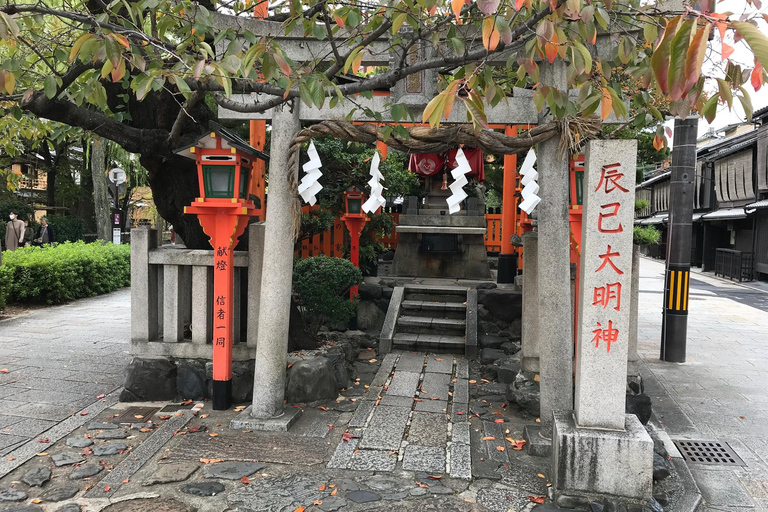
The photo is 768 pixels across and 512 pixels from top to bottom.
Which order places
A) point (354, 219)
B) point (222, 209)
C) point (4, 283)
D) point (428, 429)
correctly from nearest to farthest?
point (428, 429), point (222, 209), point (354, 219), point (4, 283)

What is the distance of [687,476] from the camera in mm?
4777

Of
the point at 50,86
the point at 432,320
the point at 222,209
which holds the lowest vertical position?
the point at 432,320

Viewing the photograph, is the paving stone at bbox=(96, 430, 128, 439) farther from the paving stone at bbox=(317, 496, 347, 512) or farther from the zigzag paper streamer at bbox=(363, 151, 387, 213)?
the zigzag paper streamer at bbox=(363, 151, 387, 213)

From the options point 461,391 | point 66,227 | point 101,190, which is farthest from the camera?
point 66,227

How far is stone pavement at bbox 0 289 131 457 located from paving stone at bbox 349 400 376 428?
302 cm

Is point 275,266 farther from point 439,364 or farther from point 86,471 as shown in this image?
point 439,364

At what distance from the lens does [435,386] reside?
23.4ft

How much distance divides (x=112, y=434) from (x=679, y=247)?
29.4 feet

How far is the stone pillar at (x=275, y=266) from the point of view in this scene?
5.62 meters

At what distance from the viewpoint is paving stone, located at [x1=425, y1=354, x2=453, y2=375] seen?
25.7 feet

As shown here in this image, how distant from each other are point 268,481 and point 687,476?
12.6ft

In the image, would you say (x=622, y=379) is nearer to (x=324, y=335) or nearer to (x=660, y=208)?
(x=324, y=335)

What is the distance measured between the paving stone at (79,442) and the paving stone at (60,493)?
0.85m

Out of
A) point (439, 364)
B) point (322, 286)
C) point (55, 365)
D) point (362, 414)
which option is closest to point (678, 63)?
point (362, 414)
